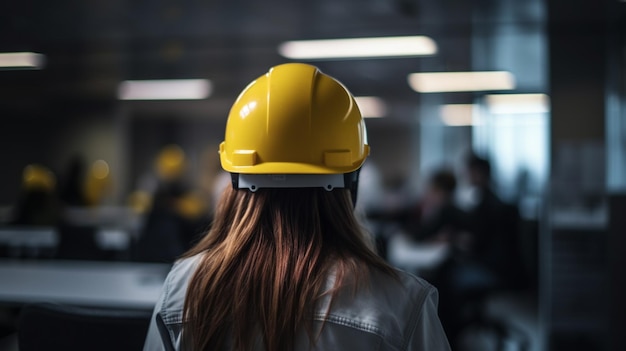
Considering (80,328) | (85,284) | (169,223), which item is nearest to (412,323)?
(80,328)

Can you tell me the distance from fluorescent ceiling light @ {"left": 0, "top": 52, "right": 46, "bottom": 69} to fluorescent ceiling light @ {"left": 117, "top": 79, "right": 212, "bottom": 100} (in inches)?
64.6

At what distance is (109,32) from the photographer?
6574 millimetres

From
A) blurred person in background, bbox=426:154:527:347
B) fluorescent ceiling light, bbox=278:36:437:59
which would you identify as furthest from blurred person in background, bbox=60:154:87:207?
blurred person in background, bbox=426:154:527:347

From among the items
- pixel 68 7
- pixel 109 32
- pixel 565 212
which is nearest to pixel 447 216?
pixel 565 212

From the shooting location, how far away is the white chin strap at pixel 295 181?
3.76 ft

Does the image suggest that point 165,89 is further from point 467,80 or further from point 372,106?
point 467,80

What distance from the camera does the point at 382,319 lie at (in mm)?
1007

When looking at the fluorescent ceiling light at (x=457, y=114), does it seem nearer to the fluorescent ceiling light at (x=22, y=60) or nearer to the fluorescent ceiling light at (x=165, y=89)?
the fluorescent ceiling light at (x=165, y=89)

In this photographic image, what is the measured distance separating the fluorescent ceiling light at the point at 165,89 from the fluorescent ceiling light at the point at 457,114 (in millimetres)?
3904

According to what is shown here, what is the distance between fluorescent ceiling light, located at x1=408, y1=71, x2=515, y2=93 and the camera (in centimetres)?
800

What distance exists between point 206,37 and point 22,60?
3.11 meters

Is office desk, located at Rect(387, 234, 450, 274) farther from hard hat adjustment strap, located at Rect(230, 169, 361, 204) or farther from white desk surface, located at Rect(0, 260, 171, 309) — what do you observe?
hard hat adjustment strap, located at Rect(230, 169, 361, 204)

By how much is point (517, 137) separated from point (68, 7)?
5.56 m

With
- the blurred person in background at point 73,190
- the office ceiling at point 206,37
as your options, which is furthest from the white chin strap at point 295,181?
the blurred person in background at point 73,190
